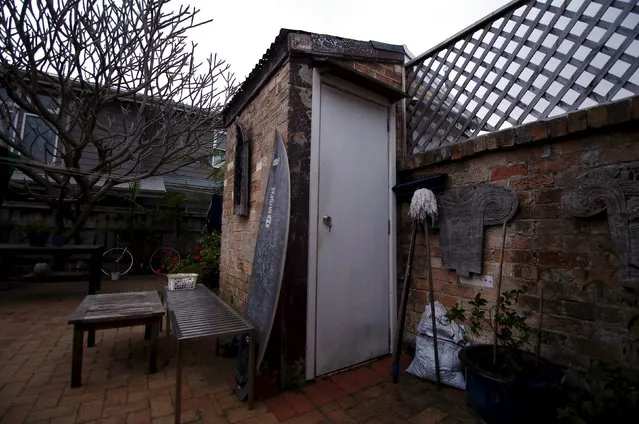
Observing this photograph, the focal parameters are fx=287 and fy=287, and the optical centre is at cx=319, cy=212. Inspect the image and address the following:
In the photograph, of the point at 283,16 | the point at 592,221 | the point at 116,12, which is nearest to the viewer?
the point at 592,221

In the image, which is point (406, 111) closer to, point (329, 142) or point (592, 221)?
point (329, 142)

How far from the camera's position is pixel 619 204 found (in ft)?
5.48

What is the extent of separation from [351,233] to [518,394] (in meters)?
1.54

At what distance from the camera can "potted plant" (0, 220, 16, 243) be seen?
642 cm

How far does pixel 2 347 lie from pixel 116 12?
5022 mm

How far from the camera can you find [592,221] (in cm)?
181

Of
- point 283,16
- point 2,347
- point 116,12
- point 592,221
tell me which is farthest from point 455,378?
point 116,12

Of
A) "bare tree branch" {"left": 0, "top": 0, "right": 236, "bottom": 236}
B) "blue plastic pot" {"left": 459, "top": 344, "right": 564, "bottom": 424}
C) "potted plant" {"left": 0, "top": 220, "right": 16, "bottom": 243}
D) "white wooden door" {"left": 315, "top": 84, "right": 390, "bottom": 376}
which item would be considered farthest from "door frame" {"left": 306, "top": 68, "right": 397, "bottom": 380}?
"potted plant" {"left": 0, "top": 220, "right": 16, "bottom": 243}

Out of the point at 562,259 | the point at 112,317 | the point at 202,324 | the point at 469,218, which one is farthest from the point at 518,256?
the point at 112,317

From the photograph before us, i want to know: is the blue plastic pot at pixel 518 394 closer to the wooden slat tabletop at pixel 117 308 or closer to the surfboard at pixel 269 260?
the surfboard at pixel 269 260

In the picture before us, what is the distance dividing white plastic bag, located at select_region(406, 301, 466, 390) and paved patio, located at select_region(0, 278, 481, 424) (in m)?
0.08

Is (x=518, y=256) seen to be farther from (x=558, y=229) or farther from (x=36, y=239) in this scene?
(x=36, y=239)

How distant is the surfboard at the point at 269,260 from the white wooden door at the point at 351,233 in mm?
348

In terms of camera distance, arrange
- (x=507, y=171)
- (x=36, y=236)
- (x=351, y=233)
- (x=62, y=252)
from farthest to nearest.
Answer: (x=62, y=252) < (x=36, y=236) < (x=351, y=233) < (x=507, y=171)
